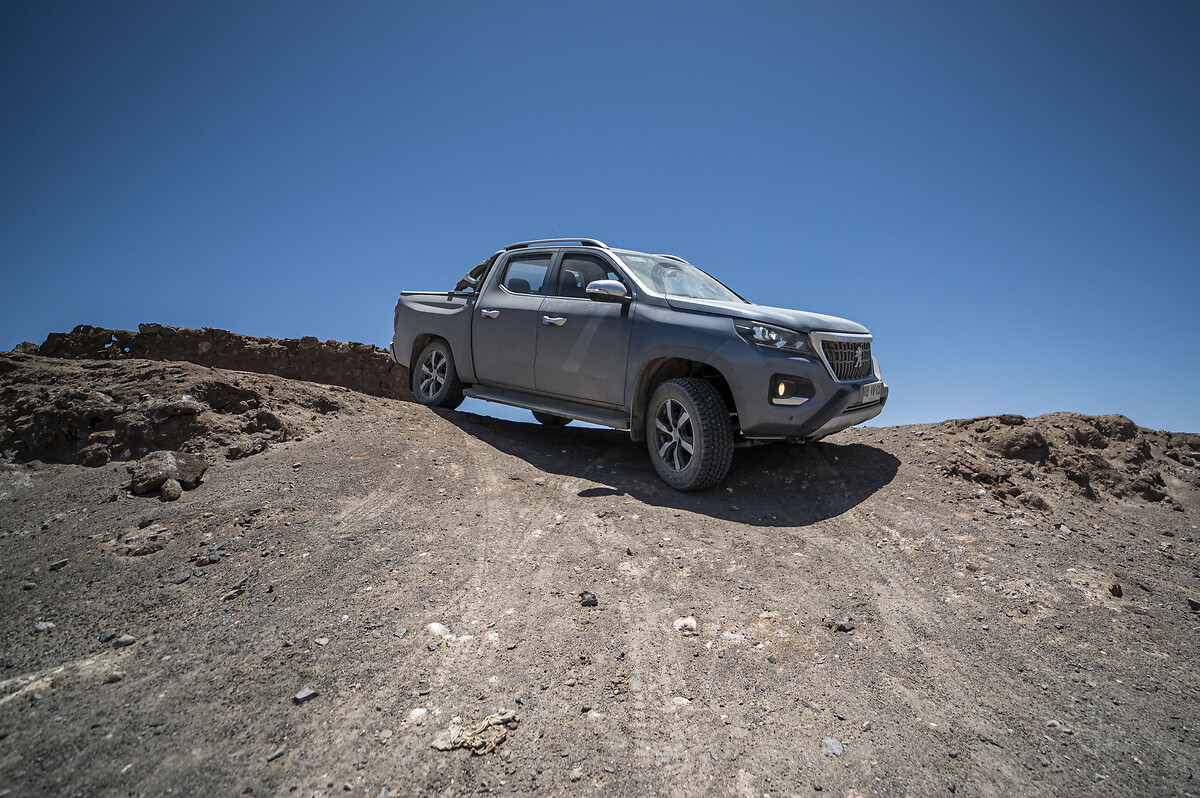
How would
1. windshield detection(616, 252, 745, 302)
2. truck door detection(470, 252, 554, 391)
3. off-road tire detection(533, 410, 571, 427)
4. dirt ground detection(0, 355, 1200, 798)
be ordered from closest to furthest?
1. dirt ground detection(0, 355, 1200, 798)
2. windshield detection(616, 252, 745, 302)
3. truck door detection(470, 252, 554, 391)
4. off-road tire detection(533, 410, 571, 427)

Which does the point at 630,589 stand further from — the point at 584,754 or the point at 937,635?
the point at 937,635

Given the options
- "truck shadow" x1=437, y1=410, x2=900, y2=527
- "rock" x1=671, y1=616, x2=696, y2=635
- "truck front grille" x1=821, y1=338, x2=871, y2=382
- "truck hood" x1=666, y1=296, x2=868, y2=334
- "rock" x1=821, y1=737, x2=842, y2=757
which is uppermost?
"truck hood" x1=666, y1=296, x2=868, y2=334

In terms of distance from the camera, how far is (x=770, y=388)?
16.9 feet

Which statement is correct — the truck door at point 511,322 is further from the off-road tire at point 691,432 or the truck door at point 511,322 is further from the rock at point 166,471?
the rock at point 166,471

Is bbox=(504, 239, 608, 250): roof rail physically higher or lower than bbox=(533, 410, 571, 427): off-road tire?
higher

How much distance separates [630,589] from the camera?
379 centimetres

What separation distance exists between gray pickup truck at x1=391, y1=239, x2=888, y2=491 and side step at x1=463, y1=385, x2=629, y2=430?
0.02 metres

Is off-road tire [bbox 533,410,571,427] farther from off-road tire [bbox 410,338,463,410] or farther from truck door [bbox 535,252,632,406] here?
truck door [bbox 535,252,632,406]

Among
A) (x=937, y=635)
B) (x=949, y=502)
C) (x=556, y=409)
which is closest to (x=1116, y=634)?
(x=937, y=635)

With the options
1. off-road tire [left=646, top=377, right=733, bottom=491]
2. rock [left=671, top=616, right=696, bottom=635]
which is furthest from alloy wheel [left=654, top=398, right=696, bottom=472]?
rock [left=671, top=616, right=696, bottom=635]

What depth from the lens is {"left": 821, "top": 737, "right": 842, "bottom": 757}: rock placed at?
252 cm

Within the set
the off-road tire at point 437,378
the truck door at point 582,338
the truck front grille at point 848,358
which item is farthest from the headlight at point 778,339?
the off-road tire at point 437,378

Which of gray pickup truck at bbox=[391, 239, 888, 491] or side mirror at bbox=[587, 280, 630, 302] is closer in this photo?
gray pickup truck at bbox=[391, 239, 888, 491]

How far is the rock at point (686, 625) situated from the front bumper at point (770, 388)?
218 centimetres
